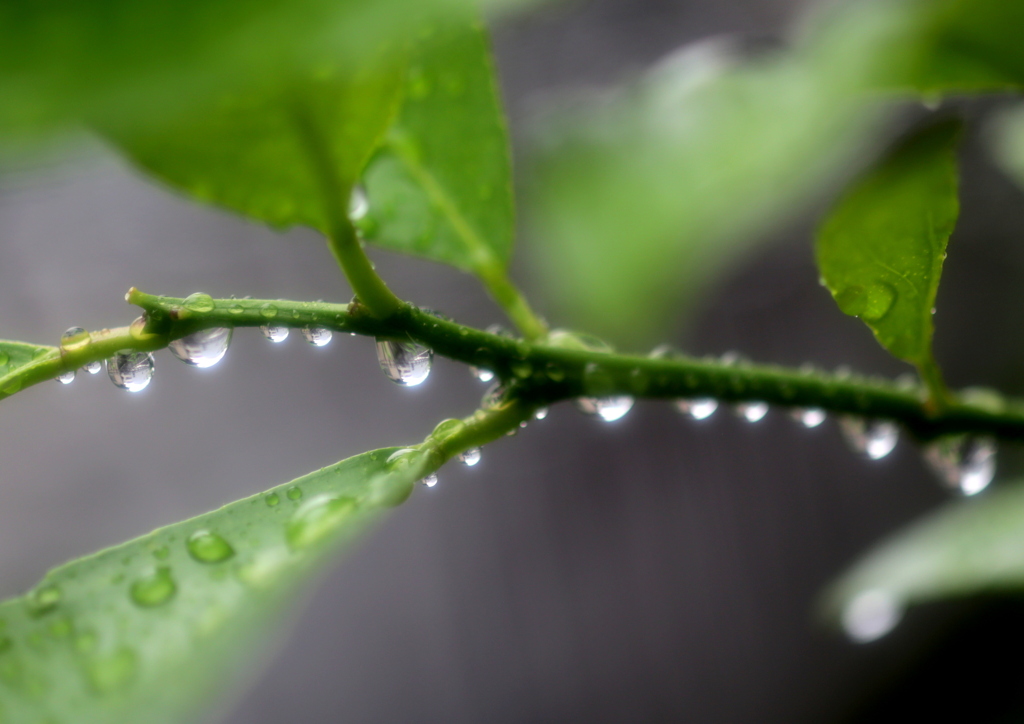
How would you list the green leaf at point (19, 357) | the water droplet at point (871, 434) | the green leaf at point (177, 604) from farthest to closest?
the water droplet at point (871, 434) → the green leaf at point (19, 357) → the green leaf at point (177, 604)

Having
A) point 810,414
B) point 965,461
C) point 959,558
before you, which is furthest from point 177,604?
point 959,558

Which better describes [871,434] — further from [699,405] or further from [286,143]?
[286,143]

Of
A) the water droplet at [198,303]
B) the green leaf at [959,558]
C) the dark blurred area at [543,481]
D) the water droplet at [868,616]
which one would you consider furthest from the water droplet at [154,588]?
the dark blurred area at [543,481]

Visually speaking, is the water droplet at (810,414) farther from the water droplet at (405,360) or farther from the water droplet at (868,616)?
the water droplet at (868,616)

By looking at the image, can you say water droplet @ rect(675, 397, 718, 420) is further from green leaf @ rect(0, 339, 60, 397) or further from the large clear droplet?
green leaf @ rect(0, 339, 60, 397)

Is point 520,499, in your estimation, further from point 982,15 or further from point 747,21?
point 982,15

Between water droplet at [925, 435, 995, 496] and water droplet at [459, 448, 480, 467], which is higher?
water droplet at [459, 448, 480, 467]

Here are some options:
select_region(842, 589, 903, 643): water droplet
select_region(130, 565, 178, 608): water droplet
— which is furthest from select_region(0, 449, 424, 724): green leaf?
select_region(842, 589, 903, 643): water droplet
